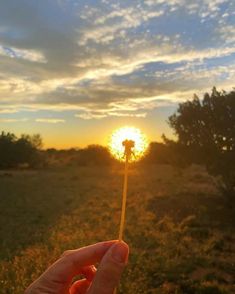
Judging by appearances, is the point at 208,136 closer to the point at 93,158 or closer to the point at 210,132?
the point at 210,132

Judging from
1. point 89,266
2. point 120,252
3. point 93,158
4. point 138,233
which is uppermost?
point 93,158

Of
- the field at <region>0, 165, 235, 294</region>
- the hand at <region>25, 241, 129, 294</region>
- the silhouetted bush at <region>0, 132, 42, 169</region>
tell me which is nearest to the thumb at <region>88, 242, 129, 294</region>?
the hand at <region>25, 241, 129, 294</region>

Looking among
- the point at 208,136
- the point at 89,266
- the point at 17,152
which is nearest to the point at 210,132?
the point at 208,136

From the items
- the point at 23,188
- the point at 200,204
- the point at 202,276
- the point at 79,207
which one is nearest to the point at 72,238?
the point at 202,276

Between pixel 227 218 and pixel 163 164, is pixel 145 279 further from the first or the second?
pixel 163 164

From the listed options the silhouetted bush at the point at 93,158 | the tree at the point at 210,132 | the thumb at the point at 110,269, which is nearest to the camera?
the thumb at the point at 110,269

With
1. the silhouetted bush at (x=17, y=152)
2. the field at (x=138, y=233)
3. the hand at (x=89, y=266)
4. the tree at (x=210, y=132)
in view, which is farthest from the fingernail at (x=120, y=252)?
the silhouetted bush at (x=17, y=152)

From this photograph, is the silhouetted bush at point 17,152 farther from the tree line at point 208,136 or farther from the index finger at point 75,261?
the index finger at point 75,261
